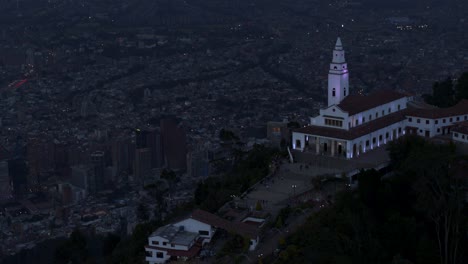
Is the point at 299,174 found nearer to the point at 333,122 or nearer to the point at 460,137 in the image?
the point at 333,122

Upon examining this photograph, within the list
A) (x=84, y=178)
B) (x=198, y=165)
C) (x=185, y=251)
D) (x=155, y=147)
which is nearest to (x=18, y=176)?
(x=84, y=178)

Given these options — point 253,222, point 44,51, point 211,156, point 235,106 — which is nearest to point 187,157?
point 211,156

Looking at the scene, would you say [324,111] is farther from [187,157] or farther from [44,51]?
[44,51]

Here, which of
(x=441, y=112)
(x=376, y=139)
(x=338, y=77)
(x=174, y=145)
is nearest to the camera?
(x=376, y=139)

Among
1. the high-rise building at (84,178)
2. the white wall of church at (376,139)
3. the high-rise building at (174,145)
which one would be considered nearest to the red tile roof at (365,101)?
the white wall of church at (376,139)

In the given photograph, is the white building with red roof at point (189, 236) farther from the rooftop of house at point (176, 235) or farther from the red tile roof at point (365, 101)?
the red tile roof at point (365, 101)

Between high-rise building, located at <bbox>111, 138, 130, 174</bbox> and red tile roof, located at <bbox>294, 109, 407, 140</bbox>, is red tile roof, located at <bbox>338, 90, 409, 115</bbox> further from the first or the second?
high-rise building, located at <bbox>111, 138, 130, 174</bbox>
